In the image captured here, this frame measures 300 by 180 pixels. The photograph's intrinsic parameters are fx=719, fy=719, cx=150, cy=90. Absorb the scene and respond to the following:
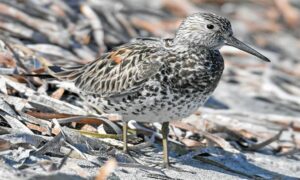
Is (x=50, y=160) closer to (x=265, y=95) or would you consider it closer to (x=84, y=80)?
(x=84, y=80)

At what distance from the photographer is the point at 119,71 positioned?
213 inches

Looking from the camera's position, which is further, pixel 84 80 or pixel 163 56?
pixel 84 80

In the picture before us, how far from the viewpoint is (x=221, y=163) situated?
18.0 ft

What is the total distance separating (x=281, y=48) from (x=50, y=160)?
19.8ft

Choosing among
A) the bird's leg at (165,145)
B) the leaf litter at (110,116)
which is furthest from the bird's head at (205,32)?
the leaf litter at (110,116)

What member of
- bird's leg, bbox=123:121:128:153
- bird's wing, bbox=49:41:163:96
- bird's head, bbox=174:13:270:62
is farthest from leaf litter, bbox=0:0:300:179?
bird's head, bbox=174:13:270:62

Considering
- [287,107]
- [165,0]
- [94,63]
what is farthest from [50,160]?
[165,0]

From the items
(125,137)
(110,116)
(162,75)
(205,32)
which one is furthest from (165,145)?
(205,32)

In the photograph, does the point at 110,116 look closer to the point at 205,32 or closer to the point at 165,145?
the point at 165,145

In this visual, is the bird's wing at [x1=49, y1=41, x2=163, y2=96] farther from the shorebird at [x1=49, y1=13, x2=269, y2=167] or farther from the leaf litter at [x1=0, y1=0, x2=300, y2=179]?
the leaf litter at [x1=0, y1=0, x2=300, y2=179]

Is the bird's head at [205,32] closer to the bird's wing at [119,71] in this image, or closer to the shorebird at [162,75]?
the shorebird at [162,75]

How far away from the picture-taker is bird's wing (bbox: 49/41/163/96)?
5.16 m

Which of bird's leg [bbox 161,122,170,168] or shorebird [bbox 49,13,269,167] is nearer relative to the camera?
shorebird [bbox 49,13,269,167]

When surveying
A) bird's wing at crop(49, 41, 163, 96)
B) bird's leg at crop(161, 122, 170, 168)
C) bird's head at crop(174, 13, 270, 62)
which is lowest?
bird's leg at crop(161, 122, 170, 168)
